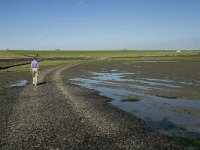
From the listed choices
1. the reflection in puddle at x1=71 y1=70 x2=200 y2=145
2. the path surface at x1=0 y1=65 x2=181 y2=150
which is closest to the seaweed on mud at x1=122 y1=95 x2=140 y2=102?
the reflection in puddle at x1=71 y1=70 x2=200 y2=145

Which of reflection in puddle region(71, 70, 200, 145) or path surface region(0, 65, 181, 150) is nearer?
path surface region(0, 65, 181, 150)

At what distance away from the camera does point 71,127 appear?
653 inches

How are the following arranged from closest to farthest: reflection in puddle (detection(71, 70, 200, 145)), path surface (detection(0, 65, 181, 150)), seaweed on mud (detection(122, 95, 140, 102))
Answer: path surface (detection(0, 65, 181, 150)) < reflection in puddle (detection(71, 70, 200, 145)) < seaweed on mud (detection(122, 95, 140, 102))

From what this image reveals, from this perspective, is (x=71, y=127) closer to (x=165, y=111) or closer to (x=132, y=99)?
(x=165, y=111)

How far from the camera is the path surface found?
45.4 feet

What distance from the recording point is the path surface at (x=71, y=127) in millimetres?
13844

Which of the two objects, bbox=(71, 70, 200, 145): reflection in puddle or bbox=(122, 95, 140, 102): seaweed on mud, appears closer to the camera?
bbox=(71, 70, 200, 145): reflection in puddle

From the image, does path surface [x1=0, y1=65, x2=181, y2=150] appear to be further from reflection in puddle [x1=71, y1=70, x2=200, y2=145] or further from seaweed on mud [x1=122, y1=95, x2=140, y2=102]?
seaweed on mud [x1=122, y1=95, x2=140, y2=102]

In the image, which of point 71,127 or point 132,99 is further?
point 132,99

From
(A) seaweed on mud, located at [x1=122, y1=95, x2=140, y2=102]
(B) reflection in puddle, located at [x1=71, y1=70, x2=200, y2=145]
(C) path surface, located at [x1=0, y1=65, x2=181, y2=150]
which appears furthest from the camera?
(A) seaweed on mud, located at [x1=122, y1=95, x2=140, y2=102]

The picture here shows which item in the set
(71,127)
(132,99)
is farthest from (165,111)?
(71,127)

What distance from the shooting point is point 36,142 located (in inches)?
555

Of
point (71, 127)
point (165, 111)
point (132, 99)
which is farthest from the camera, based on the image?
point (132, 99)

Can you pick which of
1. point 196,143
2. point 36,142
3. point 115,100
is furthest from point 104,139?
point 115,100
